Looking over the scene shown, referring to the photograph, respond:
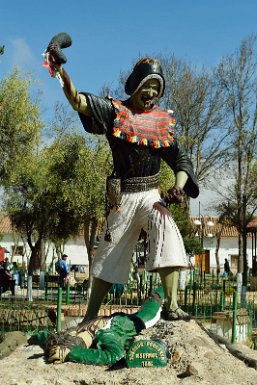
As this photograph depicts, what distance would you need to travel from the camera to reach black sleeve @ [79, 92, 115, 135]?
4.99 m

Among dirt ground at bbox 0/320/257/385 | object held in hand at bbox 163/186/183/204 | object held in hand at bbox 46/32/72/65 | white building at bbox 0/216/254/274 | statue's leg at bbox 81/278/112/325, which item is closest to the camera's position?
dirt ground at bbox 0/320/257/385

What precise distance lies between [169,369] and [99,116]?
2.01 meters

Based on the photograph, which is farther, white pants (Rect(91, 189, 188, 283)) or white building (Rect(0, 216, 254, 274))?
white building (Rect(0, 216, 254, 274))

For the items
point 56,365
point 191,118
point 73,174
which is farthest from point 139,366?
point 191,118

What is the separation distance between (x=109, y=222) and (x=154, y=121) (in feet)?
2.98

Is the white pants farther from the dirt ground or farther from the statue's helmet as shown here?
the statue's helmet

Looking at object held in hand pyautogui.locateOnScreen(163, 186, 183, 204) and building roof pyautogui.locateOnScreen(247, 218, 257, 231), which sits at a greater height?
building roof pyautogui.locateOnScreen(247, 218, 257, 231)

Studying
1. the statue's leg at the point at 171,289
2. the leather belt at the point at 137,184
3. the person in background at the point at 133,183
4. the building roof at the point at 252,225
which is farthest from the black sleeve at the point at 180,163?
the building roof at the point at 252,225

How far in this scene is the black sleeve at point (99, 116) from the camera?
499 centimetres

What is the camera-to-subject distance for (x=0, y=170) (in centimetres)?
1753

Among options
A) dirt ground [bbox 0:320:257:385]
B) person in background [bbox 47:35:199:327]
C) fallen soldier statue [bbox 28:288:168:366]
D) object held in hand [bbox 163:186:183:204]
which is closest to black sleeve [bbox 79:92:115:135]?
person in background [bbox 47:35:199:327]

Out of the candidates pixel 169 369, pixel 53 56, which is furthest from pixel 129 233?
pixel 53 56

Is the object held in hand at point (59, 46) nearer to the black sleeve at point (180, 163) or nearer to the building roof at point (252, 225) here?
the black sleeve at point (180, 163)

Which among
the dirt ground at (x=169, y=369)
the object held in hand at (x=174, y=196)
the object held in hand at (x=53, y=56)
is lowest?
the dirt ground at (x=169, y=369)
